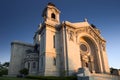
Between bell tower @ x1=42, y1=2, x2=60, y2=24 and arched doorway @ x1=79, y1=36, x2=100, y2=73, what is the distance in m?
8.19

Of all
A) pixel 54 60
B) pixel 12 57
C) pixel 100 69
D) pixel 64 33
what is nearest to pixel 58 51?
pixel 54 60

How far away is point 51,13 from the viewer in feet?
110

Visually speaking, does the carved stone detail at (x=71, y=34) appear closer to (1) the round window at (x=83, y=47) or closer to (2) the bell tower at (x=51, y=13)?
(1) the round window at (x=83, y=47)

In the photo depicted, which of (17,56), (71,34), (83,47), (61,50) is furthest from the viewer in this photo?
(17,56)

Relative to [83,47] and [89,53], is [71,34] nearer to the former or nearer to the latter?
[83,47]

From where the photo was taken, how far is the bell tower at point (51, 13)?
32600 millimetres

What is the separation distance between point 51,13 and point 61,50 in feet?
37.4

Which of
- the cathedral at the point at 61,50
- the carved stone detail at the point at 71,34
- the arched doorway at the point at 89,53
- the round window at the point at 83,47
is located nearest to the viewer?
the cathedral at the point at 61,50

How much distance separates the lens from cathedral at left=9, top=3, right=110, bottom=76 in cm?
2506

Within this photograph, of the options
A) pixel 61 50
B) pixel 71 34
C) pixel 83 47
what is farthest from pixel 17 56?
pixel 83 47

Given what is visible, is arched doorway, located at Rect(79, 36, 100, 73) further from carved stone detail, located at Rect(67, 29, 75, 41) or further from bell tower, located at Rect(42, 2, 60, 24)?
bell tower, located at Rect(42, 2, 60, 24)

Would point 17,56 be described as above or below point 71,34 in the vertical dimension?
below

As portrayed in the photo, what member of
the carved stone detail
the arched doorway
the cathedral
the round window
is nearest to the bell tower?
the cathedral

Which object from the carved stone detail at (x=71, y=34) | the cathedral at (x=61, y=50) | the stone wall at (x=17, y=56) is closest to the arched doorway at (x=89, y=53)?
the cathedral at (x=61, y=50)
